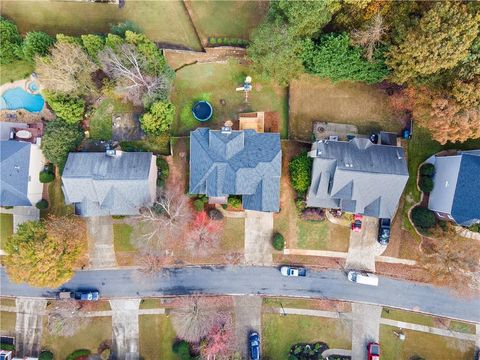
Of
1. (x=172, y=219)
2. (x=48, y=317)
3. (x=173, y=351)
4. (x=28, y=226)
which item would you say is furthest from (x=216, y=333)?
(x=28, y=226)

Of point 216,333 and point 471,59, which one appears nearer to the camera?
point 471,59

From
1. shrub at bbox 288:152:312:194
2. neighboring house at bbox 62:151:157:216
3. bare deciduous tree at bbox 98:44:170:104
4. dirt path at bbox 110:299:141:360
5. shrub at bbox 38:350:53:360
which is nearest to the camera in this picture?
bare deciduous tree at bbox 98:44:170:104

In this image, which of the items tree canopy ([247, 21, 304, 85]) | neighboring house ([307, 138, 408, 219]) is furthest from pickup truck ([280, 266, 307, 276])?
tree canopy ([247, 21, 304, 85])

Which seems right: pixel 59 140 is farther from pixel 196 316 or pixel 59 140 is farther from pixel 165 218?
pixel 196 316

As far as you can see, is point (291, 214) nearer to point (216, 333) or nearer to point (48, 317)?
point (216, 333)

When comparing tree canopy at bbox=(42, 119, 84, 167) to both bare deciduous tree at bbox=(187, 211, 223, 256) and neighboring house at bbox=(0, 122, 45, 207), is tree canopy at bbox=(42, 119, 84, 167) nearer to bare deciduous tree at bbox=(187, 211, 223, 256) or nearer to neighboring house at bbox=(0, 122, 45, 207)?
neighboring house at bbox=(0, 122, 45, 207)

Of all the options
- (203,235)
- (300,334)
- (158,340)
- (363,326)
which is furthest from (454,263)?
(158,340)

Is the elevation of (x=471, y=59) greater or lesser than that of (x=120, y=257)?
greater
